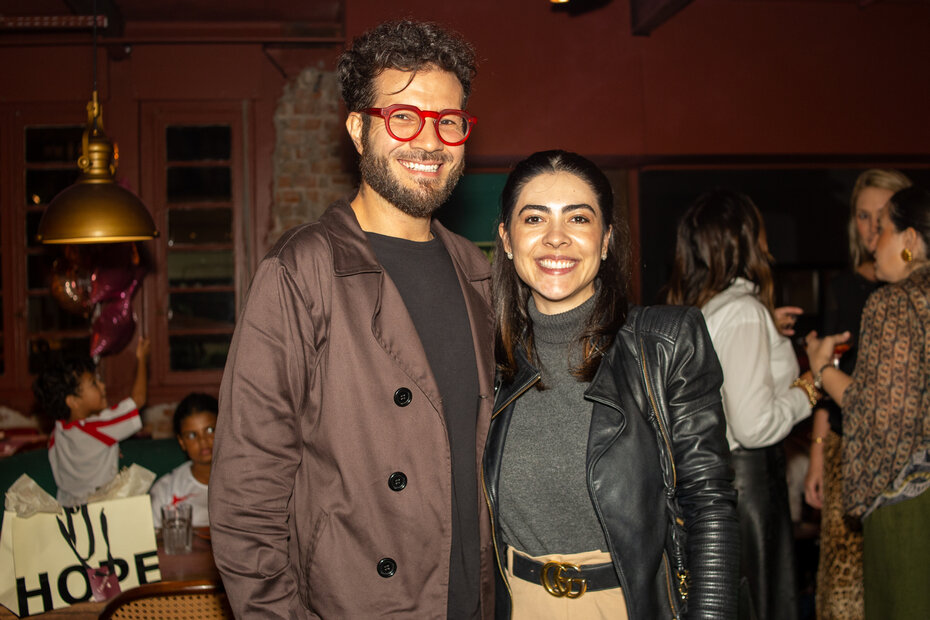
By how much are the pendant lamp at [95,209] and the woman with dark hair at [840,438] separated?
320cm

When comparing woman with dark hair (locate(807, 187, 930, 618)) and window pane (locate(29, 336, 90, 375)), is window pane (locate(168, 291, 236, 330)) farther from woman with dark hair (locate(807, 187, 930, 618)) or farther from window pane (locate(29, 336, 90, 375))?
woman with dark hair (locate(807, 187, 930, 618))

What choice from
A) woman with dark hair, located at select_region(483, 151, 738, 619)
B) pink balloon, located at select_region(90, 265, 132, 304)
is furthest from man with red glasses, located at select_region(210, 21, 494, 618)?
pink balloon, located at select_region(90, 265, 132, 304)

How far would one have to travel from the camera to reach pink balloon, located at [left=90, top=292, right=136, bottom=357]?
4.94 meters

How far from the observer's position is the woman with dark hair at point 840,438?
9.64 feet

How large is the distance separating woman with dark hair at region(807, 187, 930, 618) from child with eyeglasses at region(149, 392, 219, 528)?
2.74 meters

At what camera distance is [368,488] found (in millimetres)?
1531

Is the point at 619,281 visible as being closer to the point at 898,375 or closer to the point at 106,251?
the point at 898,375

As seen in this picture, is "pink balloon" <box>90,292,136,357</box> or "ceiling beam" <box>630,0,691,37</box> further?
"pink balloon" <box>90,292,136,357</box>

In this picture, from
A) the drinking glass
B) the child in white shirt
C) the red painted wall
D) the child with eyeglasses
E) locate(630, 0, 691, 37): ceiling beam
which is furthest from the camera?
the red painted wall

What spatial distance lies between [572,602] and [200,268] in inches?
172

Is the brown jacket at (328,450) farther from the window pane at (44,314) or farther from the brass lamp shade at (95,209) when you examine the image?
the window pane at (44,314)

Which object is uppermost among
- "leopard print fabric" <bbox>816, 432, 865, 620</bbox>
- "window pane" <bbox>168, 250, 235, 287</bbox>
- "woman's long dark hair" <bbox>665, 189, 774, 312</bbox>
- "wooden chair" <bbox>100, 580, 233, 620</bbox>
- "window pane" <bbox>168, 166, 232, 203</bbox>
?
"window pane" <bbox>168, 166, 232, 203</bbox>

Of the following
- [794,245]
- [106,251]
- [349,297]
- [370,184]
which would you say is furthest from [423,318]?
[794,245]

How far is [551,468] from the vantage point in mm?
1623
